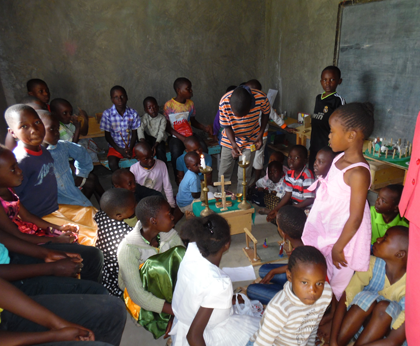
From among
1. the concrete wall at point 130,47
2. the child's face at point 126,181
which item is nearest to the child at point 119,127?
the concrete wall at point 130,47

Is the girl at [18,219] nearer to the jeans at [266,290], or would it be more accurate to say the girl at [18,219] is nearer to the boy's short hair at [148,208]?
the boy's short hair at [148,208]

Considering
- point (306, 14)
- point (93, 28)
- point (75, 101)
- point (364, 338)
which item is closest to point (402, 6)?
point (306, 14)

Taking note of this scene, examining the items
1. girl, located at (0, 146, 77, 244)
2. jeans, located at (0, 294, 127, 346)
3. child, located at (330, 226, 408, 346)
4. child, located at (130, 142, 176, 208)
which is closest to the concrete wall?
child, located at (130, 142, 176, 208)

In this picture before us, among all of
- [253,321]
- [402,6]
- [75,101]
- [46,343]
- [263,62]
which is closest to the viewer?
[46,343]

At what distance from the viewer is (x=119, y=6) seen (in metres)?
4.84

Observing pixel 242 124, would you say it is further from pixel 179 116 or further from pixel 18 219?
pixel 18 219

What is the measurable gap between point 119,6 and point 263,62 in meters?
2.71

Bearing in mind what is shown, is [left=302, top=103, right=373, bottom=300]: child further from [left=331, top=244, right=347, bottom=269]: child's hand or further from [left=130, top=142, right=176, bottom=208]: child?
[left=130, top=142, right=176, bottom=208]: child

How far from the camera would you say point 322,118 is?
3.82 metres

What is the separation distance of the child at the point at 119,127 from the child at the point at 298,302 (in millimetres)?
3295

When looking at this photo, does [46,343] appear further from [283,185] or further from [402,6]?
[402,6]

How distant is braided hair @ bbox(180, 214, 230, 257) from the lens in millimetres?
1539

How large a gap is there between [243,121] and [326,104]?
41.9 inches

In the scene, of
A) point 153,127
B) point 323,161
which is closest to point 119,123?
point 153,127
